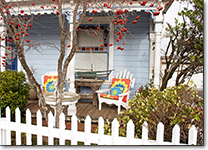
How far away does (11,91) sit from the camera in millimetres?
3102

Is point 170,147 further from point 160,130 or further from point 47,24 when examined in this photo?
point 47,24

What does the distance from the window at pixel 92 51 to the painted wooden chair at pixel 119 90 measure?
533 mm

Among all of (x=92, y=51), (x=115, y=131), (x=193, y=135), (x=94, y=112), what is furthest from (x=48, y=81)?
(x=193, y=135)

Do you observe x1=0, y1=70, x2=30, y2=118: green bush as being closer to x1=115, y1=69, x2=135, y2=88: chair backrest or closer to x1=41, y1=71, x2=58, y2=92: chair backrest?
x1=41, y1=71, x2=58, y2=92: chair backrest

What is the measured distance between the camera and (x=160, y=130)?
1522 mm

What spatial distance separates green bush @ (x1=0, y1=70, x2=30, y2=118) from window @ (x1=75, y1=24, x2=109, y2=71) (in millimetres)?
1832

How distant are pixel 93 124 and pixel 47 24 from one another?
333 cm

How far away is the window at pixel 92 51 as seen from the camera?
192 inches

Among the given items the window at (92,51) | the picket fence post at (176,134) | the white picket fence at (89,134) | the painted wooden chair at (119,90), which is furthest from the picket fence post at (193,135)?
the window at (92,51)

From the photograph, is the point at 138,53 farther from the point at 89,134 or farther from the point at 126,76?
the point at 89,134

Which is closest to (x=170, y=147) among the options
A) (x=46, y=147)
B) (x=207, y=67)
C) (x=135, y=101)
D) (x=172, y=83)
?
(x=135, y=101)

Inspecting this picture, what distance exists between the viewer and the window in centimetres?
487

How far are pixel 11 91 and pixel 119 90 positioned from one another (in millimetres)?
2318

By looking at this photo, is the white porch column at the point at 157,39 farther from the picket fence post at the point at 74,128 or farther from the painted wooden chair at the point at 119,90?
the picket fence post at the point at 74,128
